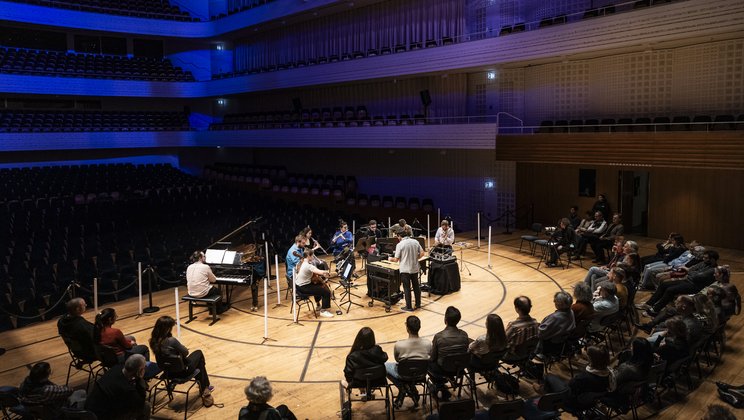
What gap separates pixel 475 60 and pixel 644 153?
6451 mm

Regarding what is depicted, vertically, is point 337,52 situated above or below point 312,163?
above

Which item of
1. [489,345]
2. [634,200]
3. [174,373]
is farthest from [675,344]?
[634,200]

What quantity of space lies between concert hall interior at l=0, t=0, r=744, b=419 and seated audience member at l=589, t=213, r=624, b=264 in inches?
2.0

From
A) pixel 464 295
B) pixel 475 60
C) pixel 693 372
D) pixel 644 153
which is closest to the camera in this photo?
pixel 693 372

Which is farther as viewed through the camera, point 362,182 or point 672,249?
point 362,182

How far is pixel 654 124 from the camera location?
44.6 ft

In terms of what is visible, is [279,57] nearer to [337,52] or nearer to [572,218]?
[337,52]

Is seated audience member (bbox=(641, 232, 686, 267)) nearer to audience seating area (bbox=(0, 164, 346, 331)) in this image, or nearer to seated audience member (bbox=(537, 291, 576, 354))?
seated audience member (bbox=(537, 291, 576, 354))

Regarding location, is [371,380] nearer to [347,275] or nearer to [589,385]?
[589,385]

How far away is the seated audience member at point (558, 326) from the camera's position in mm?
6852

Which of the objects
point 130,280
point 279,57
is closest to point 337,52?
point 279,57

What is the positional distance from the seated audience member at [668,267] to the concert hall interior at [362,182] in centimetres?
7

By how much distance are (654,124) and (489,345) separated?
9968 mm

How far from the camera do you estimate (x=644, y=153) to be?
1380 centimetres
